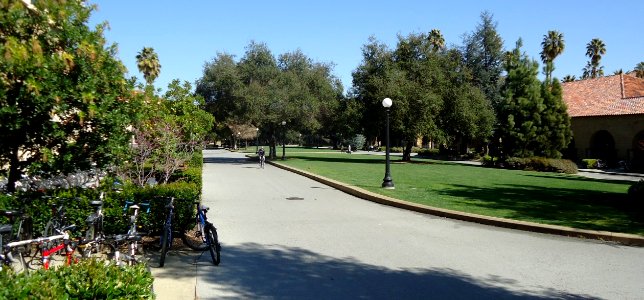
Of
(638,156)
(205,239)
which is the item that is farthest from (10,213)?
(638,156)

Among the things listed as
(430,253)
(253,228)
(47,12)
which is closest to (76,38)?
(47,12)

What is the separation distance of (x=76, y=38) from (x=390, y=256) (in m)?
6.16

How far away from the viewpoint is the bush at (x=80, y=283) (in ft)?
11.3

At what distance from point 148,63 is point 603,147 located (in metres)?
52.6

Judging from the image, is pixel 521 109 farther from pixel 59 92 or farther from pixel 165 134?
pixel 59 92

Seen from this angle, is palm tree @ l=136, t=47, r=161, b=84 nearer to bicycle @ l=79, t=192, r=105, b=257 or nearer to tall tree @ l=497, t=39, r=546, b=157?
tall tree @ l=497, t=39, r=546, b=157

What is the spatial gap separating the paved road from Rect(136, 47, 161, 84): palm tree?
183 feet

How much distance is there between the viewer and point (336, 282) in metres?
6.36

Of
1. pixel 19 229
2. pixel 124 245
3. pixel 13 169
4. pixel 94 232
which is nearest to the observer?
pixel 124 245

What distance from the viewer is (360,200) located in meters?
15.3

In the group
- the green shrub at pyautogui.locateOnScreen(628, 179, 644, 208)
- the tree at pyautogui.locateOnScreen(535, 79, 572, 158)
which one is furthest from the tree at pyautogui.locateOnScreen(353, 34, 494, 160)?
the green shrub at pyautogui.locateOnScreen(628, 179, 644, 208)

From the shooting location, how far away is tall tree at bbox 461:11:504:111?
5488 centimetres

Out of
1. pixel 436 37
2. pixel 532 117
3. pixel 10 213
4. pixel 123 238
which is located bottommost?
pixel 123 238

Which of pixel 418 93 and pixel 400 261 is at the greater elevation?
pixel 418 93
